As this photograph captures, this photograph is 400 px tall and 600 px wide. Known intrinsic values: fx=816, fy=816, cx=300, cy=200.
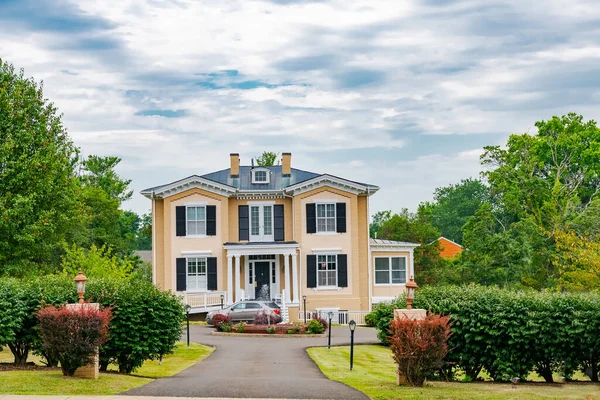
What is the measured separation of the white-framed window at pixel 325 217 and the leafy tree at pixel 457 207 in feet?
180

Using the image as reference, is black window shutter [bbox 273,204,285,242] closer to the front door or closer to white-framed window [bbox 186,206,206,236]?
the front door

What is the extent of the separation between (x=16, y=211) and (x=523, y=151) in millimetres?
38215


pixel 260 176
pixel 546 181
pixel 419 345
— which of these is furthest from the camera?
pixel 546 181

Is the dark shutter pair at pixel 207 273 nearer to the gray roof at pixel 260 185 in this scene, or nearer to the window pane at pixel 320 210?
the gray roof at pixel 260 185

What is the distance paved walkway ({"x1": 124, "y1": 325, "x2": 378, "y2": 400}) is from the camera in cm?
1535

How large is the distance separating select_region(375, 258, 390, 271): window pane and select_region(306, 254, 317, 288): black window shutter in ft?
12.3

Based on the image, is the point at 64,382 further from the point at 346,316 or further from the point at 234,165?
the point at 234,165

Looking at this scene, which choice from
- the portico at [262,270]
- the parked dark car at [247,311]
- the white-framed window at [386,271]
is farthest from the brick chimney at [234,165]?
the parked dark car at [247,311]

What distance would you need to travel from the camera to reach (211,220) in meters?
42.5

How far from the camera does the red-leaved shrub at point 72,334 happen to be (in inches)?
646

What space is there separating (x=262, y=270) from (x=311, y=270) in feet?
8.90

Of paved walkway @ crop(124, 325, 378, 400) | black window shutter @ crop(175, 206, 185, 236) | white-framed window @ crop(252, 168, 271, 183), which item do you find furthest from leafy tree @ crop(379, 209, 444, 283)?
paved walkway @ crop(124, 325, 378, 400)

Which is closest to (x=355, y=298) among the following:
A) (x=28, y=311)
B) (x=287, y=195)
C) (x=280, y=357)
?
(x=287, y=195)

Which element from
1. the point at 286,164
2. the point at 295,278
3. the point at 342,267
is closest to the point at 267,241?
the point at 295,278
